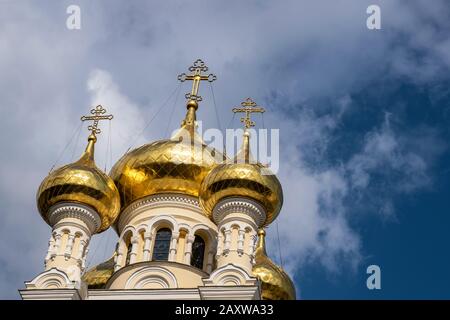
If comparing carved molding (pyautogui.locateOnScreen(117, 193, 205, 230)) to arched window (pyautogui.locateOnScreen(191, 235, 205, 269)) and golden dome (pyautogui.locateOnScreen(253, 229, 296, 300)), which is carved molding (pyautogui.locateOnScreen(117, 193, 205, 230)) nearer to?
arched window (pyautogui.locateOnScreen(191, 235, 205, 269))

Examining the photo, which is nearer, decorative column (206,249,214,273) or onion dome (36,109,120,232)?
onion dome (36,109,120,232)

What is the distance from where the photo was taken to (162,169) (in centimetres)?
1862

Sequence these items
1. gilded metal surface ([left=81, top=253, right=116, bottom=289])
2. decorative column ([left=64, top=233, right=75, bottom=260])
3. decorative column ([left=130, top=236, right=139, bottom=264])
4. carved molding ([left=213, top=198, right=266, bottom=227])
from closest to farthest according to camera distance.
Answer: decorative column ([left=64, top=233, right=75, bottom=260]) → carved molding ([left=213, top=198, right=266, bottom=227]) → decorative column ([left=130, top=236, right=139, bottom=264]) → gilded metal surface ([left=81, top=253, right=116, bottom=289])

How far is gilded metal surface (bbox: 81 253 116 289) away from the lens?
64.9 ft

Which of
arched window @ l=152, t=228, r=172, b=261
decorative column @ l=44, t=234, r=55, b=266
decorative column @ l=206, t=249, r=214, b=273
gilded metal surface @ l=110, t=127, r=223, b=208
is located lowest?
decorative column @ l=44, t=234, r=55, b=266

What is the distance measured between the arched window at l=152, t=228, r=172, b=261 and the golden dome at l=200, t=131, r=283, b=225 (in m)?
1.37

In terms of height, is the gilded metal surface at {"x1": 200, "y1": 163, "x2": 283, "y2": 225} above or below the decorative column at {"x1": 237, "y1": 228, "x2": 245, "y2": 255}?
above

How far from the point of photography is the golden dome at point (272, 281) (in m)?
19.0

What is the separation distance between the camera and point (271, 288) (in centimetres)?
1902

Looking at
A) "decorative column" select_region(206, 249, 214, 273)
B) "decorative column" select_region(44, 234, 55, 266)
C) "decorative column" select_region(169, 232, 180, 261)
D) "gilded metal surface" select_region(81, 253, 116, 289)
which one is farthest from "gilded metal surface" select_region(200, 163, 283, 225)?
"gilded metal surface" select_region(81, 253, 116, 289)

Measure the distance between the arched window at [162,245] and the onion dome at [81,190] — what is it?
3.55 ft

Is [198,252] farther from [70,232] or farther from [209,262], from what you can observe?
[70,232]

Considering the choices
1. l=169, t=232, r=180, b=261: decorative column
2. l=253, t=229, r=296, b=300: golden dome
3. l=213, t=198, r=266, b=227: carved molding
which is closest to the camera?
l=213, t=198, r=266, b=227: carved molding
